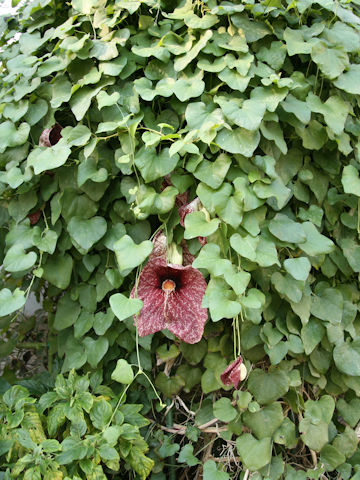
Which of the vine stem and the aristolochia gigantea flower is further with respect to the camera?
the vine stem

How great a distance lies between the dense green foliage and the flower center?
3.4 inches

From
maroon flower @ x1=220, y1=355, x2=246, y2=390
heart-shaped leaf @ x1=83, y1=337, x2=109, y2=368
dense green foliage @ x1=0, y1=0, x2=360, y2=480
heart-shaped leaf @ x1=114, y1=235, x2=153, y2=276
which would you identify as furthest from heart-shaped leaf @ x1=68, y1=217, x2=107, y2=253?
maroon flower @ x1=220, y1=355, x2=246, y2=390

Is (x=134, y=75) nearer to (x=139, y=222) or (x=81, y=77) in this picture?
(x=81, y=77)

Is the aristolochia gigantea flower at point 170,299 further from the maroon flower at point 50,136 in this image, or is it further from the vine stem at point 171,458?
the maroon flower at point 50,136

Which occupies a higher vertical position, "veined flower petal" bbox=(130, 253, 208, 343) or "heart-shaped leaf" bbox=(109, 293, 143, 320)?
"heart-shaped leaf" bbox=(109, 293, 143, 320)

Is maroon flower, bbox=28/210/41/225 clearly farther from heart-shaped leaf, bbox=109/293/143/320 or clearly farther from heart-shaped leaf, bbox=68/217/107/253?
heart-shaped leaf, bbox=109/293/143/320

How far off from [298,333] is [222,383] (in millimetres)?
213

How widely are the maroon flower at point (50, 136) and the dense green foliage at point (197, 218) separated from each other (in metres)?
0.03

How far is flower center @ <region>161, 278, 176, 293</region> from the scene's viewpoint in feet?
3.82

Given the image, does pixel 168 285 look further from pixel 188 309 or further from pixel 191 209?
pixel 191 209

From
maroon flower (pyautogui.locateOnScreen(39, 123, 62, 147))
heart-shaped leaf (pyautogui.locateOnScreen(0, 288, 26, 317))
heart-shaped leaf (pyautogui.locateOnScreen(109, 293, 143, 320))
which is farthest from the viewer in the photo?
maroon flower (pyautogui.locateOnScreen(39, 123, 62, 147))

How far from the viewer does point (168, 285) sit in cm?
117

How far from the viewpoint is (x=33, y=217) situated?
1304mm

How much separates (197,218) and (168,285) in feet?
0.60
